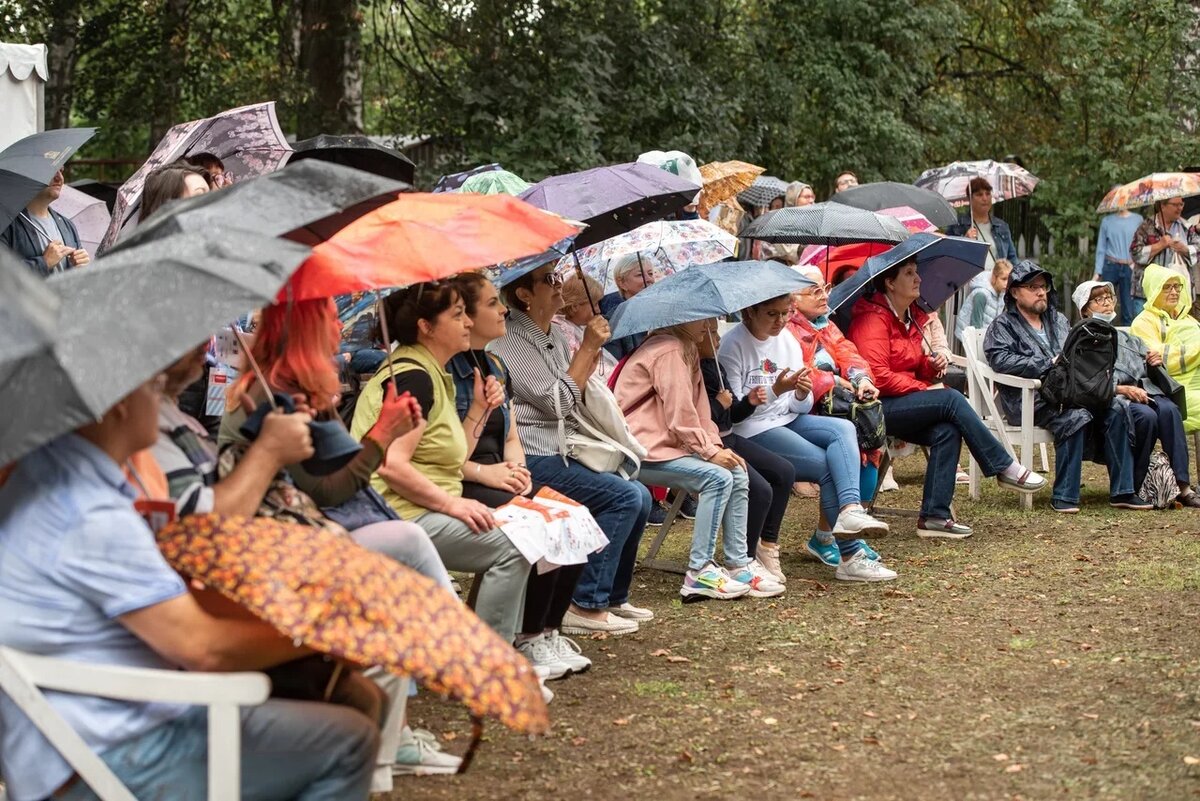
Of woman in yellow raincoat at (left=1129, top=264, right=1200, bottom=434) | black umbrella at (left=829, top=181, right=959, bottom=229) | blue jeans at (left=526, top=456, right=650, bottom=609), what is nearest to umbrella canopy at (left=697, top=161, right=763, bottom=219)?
black umbrella at (left=829, top=181, right=959, bottom=229)

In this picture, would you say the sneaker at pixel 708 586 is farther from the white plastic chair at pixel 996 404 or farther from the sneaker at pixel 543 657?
the white plastic chair at pixel 996 404

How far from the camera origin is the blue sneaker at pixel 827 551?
24.6ft

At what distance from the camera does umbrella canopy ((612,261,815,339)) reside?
21.8 ft

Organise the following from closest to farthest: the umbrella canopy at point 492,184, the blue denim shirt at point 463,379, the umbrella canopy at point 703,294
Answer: the blue denim shirt at point 463,379
the umbrella canopy at point 703,294
the umbrella canopy at point 492,184

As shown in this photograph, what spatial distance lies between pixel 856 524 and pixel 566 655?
83.0 inches

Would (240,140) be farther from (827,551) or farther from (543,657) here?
(827,551)

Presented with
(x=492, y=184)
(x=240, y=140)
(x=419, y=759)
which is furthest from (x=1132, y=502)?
(x=419, y=759)

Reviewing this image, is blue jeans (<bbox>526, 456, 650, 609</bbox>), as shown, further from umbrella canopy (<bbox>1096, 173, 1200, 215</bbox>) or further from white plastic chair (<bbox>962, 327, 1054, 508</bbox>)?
umbrella canopy (<bbox>1096, 173, 1200, 215</bbox>)

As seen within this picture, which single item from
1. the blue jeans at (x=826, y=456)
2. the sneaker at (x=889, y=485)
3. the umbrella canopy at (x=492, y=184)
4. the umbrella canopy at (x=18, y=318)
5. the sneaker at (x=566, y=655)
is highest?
the umbrella canopy at (x=18, y=318)

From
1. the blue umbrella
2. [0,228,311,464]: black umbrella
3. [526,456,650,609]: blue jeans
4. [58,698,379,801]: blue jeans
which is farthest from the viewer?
the blue umbrella

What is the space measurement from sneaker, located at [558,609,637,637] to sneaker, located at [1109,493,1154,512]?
13.8 feet

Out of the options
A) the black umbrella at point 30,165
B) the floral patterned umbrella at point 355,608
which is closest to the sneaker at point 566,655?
the floral patterned umbrella at point 355,608

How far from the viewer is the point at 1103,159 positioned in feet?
53.8

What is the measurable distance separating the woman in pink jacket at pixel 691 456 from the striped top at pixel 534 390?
0.75m
